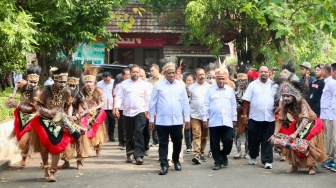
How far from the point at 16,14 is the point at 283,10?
508 cm

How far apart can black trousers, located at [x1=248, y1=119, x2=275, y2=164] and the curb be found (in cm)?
453

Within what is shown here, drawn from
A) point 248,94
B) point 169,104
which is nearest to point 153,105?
point 169,104

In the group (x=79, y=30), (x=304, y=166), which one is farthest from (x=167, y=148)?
(x=79, y=30)

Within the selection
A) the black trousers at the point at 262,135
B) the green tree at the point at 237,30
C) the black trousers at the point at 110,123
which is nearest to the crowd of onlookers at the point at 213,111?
the black trousers at the point at 262,135

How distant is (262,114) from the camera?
14.5m

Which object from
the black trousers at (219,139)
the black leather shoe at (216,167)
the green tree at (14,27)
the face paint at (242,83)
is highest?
the green tree at (14,27)

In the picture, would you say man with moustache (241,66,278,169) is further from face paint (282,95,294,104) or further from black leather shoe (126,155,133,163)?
black leather shoe (126,155,133,163)

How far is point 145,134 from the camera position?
634 inches

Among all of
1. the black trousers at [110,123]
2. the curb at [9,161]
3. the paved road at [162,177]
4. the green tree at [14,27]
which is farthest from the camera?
the black trousers at [110,123]

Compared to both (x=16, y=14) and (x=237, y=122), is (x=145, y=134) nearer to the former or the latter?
(x=237, y=122)

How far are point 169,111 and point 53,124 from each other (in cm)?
220

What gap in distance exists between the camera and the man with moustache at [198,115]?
15234 millimetres

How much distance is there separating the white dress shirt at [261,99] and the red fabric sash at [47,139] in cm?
378

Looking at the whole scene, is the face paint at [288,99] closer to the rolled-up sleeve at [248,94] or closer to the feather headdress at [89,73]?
the rolled-up sleeve at [248,94]
